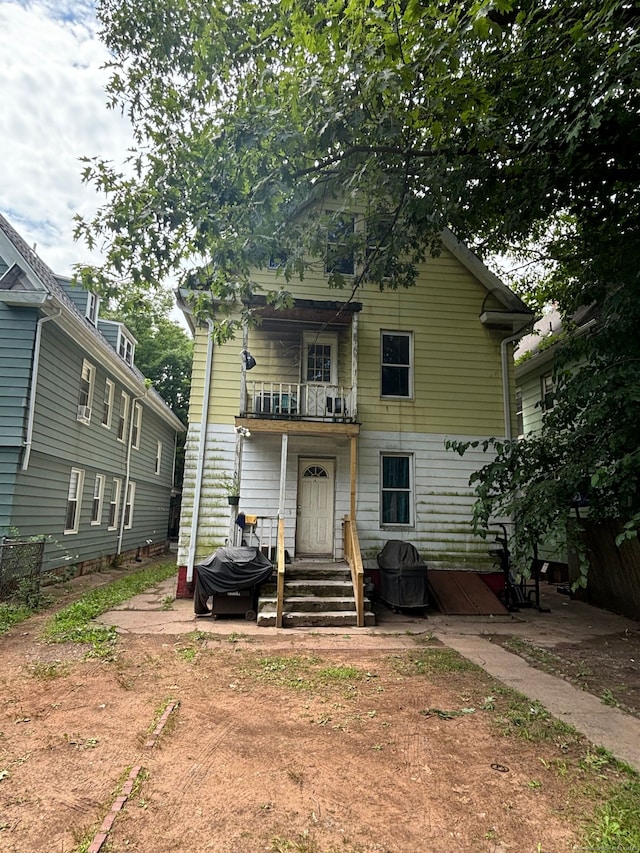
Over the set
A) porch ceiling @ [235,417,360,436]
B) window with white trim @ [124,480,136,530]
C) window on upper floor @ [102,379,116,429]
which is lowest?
window with white trim @ [124,480,136,530]

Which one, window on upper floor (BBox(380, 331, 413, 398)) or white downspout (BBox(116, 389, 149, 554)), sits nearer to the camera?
window on upper floor (BBox(380, 331, 413, 398))

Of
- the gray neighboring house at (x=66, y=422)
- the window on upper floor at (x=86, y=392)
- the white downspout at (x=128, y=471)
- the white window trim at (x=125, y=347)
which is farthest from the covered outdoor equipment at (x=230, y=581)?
the white window trim at (x=125, y=347)

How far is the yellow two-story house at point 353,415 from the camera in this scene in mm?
9703

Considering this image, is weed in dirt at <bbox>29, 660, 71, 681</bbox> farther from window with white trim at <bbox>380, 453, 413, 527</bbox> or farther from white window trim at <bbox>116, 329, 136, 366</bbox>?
white window trim at <bbox>116, 329, 136, 366</bbox>

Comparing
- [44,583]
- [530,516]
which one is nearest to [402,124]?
[530,516]

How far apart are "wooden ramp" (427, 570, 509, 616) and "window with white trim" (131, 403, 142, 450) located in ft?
36.2

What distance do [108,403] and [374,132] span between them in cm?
1118

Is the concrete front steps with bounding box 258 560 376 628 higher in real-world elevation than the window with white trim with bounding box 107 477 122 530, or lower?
lower

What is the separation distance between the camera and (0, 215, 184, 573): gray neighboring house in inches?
364

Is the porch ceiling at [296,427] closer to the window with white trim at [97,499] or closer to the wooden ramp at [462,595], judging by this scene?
the wooden ramp at [462,595]

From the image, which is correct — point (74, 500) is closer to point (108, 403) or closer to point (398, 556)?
point (108, 403)

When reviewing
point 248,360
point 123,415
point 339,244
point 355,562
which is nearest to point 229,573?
point 355,562

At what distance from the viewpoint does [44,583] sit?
33.2ft

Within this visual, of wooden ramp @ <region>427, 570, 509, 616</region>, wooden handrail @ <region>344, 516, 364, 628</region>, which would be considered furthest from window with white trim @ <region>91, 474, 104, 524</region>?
wooden ramp @ <region>427, 570, 509, 616</region>
